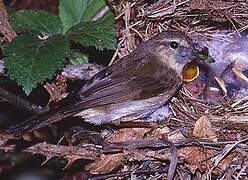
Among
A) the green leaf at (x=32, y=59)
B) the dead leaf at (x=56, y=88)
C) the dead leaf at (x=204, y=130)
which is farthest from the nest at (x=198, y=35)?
the green leaf at (x=32, y=59)

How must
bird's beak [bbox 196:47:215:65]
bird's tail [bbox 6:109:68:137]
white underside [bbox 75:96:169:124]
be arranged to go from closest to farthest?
1. bird's tail [bbox 6:109:68:137]
2. white underside [bbox 75:96:169:124]
3. bird's beak [bbox 196:47:215:65]

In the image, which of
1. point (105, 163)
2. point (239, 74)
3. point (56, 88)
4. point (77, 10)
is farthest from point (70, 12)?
point (239, 74)

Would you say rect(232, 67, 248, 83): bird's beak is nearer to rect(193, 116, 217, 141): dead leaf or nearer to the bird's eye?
the bird's eye

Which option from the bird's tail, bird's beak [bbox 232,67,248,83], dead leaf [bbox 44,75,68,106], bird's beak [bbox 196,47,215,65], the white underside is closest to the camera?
the bird's tail

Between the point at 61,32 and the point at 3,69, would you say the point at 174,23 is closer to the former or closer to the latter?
the point at 61,32

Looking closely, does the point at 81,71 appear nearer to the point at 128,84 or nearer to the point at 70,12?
the point at 128,84

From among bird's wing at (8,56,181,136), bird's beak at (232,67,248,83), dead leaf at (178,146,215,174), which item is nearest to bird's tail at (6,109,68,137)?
bird's wing at (8,56,181,136)

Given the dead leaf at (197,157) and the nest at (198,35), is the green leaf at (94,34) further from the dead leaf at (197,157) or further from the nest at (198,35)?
the dead leaf at (197,157)
